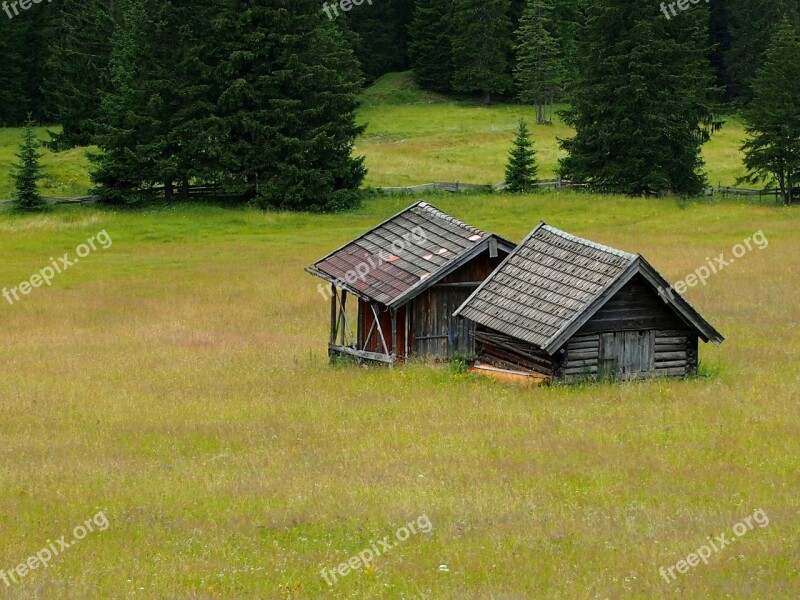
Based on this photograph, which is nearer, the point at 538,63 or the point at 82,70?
the point at 82,70

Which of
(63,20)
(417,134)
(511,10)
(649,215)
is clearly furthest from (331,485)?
(511,10)

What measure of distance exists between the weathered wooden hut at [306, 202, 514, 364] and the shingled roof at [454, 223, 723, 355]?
127cm

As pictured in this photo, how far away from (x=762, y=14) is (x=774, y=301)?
66.5m

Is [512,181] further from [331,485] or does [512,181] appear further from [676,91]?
[331,485]

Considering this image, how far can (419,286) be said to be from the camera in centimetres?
2666

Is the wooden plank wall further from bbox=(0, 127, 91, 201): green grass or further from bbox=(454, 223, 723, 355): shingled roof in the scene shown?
bbox=(0, 127, 91, 201): green grass

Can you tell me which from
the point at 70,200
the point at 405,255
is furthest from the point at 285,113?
the point at 405,255

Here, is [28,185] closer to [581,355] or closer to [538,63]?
[581,355]

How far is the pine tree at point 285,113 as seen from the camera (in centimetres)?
5834

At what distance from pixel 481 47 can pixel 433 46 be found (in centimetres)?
540

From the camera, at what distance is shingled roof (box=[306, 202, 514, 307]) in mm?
27078

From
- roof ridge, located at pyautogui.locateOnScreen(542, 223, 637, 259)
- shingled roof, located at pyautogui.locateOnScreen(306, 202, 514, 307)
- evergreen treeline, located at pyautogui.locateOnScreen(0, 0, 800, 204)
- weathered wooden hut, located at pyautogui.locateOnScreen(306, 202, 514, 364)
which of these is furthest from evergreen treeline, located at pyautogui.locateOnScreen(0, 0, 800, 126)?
roof ridge, located at pyautogui.locateOnScreen(542, 223, 637, 259)

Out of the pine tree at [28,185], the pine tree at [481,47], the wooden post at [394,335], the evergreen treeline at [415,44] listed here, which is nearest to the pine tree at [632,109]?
the evergreen treeline at [415,44]

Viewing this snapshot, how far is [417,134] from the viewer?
262 ft
